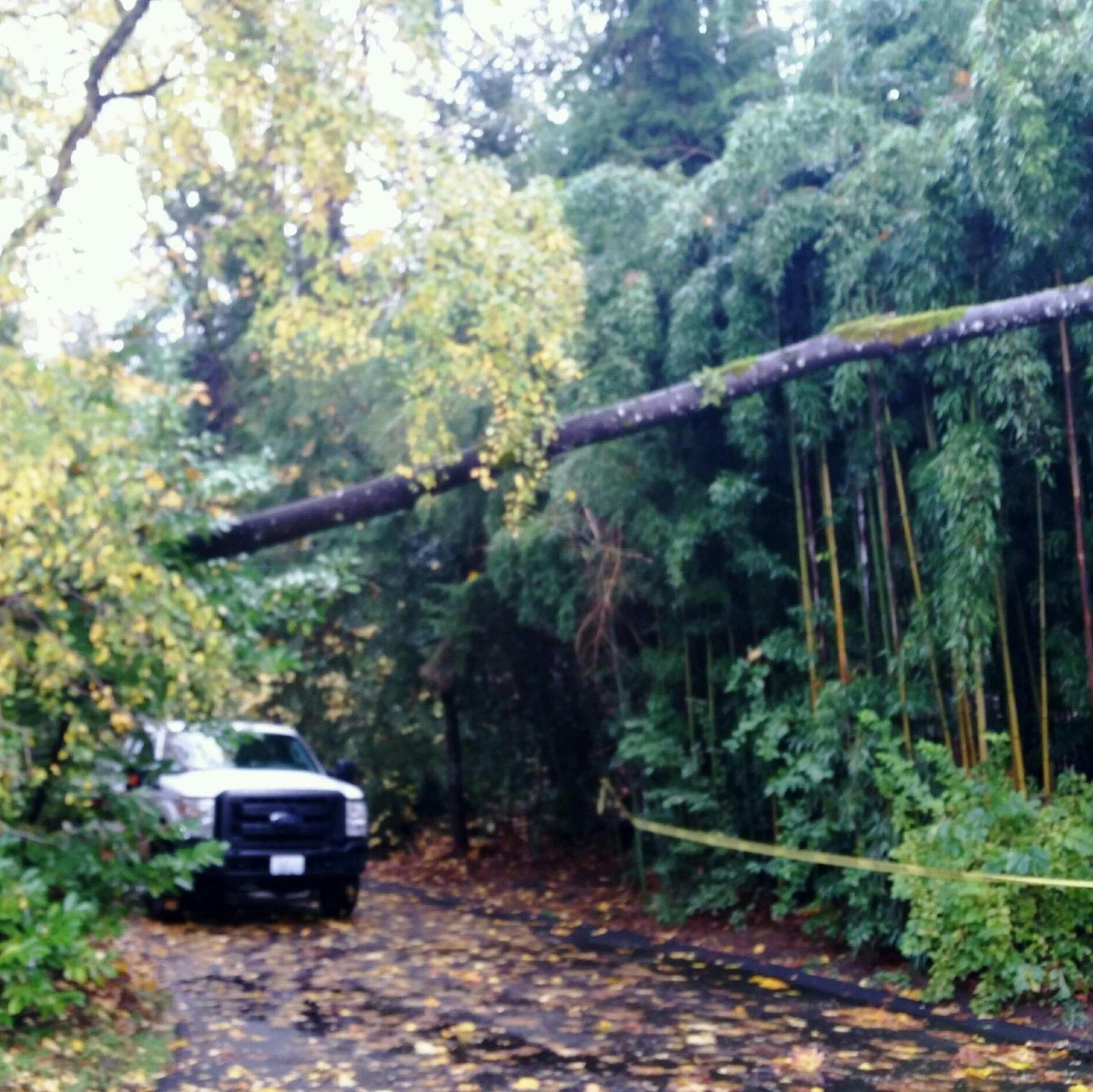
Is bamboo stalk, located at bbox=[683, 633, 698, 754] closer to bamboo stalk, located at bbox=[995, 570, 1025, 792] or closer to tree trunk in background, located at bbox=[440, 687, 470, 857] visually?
bamboo stalk, located at bbox=[995, 570, 1025, 792]

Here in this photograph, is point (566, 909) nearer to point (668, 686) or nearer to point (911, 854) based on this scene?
point (668, 686)

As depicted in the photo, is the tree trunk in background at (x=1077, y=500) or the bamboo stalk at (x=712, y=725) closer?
the tree trunk in background at (x=1077, y=500)

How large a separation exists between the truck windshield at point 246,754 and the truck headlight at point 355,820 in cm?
93

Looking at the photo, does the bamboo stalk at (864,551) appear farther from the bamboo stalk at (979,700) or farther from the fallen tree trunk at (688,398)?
the fallen tree trunk at (688,398)

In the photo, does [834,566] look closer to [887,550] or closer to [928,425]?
[887,550]

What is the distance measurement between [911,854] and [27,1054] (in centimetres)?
537

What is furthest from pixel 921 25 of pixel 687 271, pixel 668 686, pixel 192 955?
pixel 192 955

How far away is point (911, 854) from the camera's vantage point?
9086 millimetres

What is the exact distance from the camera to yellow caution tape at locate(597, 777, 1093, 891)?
837cm

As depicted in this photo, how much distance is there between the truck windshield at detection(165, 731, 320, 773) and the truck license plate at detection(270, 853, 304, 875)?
→ 102cm

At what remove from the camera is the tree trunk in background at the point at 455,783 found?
1780 centimetres

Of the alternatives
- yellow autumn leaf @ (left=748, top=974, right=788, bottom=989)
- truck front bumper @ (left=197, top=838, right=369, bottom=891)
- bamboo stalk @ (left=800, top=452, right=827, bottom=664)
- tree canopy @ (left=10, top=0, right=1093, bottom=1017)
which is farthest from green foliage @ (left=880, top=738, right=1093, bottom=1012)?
truck front bumper @ (left=197, top=838, right=369, bottom=891)

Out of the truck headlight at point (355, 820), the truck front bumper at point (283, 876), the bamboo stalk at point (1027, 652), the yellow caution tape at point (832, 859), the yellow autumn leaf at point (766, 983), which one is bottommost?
the yellow autumn leaf at point (766, 983)

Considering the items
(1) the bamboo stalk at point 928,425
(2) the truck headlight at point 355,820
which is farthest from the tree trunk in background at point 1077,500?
(2) the truck headlight at point 355,820
